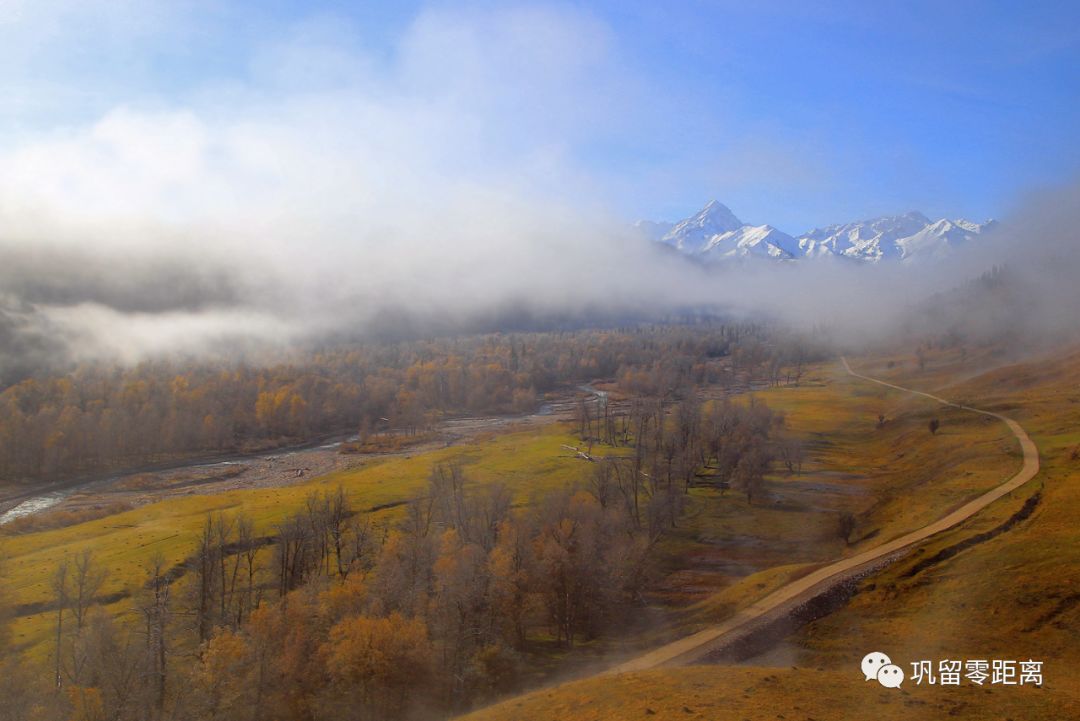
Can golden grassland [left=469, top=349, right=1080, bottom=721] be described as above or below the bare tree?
above

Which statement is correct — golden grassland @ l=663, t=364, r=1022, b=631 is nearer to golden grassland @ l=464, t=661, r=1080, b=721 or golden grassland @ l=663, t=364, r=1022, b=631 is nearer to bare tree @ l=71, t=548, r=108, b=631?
golden grassland @ l=464, t=661, r=1080, b=721

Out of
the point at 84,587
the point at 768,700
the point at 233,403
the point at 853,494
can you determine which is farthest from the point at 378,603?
the point at 233,403

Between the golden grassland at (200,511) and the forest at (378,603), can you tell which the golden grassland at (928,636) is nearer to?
the forest at (378,603)

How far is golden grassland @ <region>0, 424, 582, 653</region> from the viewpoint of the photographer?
4592 centimetres

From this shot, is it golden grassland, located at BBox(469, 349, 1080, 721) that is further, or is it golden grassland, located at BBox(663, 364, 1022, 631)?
golden grassland, located at BBox(663, 364, 1022, 631)

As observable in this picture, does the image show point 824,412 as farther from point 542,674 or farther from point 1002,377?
point 542,674

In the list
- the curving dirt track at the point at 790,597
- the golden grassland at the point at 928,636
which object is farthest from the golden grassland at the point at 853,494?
the curving dirt track at the point at 790,597

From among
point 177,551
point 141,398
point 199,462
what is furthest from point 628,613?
point 141,398

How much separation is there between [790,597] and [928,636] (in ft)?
24.1

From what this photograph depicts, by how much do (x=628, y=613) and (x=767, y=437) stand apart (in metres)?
47.3

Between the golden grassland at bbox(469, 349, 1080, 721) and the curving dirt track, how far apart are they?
1250 mm

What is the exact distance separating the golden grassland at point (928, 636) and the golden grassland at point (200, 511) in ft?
113

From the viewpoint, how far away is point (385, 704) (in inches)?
1178

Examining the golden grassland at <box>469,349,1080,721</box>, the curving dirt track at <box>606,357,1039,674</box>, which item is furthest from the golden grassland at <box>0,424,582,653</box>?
the golden grassland at <box>469,349,1080,721</box>
